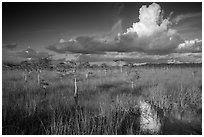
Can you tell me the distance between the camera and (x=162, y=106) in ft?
19.9

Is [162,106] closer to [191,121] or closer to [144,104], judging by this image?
[144,104]

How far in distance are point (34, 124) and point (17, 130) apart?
19.7 inches

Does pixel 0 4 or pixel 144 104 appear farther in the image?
pixel 144 104

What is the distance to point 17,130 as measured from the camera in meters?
4.24

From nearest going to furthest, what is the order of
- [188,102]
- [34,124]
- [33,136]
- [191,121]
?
[33,136], [34,124], [191,121], [188,102]

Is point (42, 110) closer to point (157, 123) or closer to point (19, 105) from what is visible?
point (19, 105)

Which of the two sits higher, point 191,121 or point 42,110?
point 42,110

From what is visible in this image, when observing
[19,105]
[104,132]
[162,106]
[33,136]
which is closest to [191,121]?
[162,106]

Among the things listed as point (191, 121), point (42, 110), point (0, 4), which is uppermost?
point (0, 4)

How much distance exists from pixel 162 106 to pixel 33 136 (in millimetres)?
4261

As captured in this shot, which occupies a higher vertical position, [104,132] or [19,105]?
[19,105]

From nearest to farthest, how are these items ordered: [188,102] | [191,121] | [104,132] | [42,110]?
[104,132] < [191,121] < [42,110] < [188,102]

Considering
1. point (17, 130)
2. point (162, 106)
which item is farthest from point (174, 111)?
point (17, 130)

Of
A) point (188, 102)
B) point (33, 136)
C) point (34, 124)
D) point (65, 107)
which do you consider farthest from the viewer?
point (188, 102)
